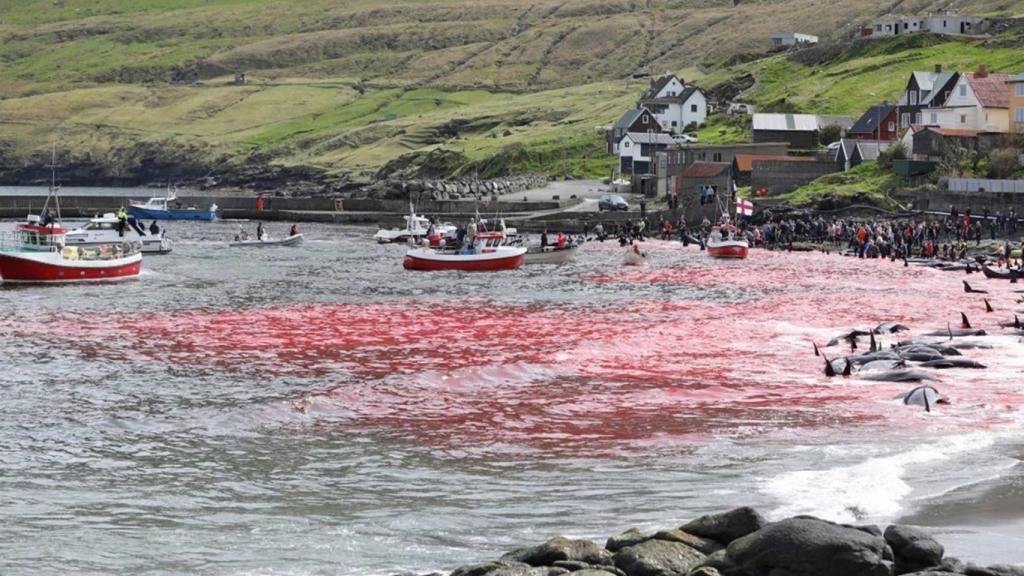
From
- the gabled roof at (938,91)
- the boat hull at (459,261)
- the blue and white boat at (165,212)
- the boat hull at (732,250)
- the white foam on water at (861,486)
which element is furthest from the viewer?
the blue and white boat at (165,212)

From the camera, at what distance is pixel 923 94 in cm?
14788

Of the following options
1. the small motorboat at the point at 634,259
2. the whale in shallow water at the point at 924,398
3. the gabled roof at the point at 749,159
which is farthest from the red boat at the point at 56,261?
the gabled roof at the point at 749,159

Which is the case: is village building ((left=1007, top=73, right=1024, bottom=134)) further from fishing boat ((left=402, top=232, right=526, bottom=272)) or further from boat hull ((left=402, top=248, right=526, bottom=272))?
boat hull ((left=402, top=248, right=526, bottom=272))

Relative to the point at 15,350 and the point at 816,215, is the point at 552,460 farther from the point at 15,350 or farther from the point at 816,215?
the point at 816,215

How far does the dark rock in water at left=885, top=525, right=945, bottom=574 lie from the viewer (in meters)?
20.2

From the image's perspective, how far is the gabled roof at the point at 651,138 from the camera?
168m

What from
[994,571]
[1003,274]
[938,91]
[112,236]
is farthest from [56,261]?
[938,91]

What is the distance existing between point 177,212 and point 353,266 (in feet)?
231

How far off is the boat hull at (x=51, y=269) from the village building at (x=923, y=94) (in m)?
86.2

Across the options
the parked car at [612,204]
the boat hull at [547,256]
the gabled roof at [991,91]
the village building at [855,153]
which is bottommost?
the boat hull at [547,256]

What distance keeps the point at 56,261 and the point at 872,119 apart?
303 ft

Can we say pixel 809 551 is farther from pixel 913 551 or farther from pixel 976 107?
pixel 976 107

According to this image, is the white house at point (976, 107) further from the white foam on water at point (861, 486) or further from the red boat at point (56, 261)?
the white foam on water at point (861, 486)

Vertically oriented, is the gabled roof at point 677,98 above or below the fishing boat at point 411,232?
above
